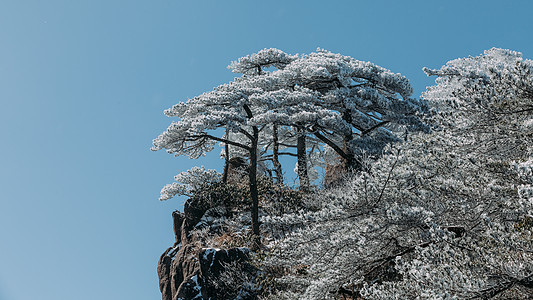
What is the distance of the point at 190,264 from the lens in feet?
45.8

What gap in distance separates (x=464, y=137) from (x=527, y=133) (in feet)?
3.34

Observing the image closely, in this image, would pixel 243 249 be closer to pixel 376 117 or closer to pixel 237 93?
pixel 237 93

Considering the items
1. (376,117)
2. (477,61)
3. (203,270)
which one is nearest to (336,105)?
(376,117)

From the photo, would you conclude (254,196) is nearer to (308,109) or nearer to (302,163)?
(308,109)

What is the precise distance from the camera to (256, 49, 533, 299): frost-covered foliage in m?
5.38

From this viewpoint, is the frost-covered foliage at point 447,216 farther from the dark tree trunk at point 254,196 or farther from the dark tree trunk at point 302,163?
the dark tree trunk at point 302,163

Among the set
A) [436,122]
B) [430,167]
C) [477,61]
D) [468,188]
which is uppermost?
[477,61]

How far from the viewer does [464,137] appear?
741cm

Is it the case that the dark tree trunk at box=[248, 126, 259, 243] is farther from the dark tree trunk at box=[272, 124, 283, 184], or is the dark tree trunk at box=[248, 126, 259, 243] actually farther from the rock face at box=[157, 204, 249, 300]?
the dark tree trunk at box=[272, 124, 283, 184]

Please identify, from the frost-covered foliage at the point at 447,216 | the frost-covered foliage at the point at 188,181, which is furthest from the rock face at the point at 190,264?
the frost-covered foliage at the point at 447,216

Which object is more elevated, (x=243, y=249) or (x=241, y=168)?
(x=241, y=168)

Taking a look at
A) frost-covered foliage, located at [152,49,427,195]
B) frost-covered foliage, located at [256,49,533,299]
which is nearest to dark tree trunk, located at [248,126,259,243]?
frost-covered foliage, located at [152,49,427,195]

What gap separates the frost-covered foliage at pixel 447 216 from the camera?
5.38 metres

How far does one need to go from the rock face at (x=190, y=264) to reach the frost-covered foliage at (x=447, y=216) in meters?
4.29
